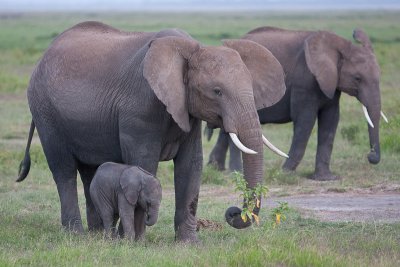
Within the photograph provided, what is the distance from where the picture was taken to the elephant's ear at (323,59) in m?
13.9

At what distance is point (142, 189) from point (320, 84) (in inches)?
238

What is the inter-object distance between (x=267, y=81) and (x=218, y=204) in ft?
9.23

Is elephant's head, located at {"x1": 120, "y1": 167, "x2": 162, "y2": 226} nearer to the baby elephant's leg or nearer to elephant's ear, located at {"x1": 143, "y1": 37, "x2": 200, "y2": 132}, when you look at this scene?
the baby elephant's leg

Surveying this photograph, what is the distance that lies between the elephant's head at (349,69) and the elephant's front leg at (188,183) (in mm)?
5223

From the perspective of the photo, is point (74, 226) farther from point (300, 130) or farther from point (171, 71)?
point (300, 130)

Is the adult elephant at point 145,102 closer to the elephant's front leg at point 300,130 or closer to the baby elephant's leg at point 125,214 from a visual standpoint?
the baby elephant's leg at point 125,214

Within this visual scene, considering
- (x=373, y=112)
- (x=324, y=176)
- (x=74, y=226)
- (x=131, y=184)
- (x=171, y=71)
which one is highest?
(x=171, y=71)

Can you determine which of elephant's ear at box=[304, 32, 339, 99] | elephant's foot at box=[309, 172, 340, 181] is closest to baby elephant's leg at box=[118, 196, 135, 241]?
elephant's foot at box=[309, 172, 340, 181]

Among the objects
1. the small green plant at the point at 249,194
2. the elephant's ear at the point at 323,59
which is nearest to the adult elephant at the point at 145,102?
the small green plant at the point at 249,194

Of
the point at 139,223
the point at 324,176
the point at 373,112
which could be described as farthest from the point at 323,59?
the point at 139,223

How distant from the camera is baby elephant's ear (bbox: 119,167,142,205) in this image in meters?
8.27

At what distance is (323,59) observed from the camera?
1404 centimetres

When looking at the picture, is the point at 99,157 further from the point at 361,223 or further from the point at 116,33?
the point at 361,223

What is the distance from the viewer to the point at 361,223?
9.59m
